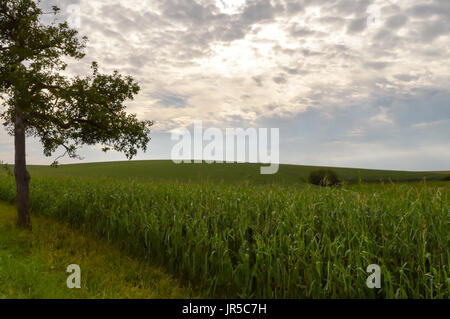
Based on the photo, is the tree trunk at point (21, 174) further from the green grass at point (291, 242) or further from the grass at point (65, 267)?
the green grass at point (291, 242)

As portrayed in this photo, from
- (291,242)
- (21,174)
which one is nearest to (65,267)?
(21,174)

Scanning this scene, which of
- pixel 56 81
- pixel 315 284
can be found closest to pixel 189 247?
pixel 315 284

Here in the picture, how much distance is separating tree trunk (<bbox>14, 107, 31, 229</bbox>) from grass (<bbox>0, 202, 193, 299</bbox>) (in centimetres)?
82

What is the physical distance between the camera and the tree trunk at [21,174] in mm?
12141

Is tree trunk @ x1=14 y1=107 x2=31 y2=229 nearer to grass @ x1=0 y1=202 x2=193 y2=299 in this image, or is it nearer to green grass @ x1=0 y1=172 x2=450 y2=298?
grass @ x1=0 y1=202 x2=193 y2=299

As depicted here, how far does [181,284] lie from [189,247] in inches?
37.9

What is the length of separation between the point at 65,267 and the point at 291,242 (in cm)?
647

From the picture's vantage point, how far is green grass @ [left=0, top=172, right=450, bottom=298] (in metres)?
6.00

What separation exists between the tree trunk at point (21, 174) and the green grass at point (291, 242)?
8.16 ft

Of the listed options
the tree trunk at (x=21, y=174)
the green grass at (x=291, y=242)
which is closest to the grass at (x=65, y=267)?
the green grass at (x=291, y=242)

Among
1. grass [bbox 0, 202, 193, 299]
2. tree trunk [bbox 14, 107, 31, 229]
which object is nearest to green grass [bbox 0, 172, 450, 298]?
grass [bbox 0, 202, 193, 299]

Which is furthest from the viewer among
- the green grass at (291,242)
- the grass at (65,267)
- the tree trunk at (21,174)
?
the tree trunk at (21,174)
